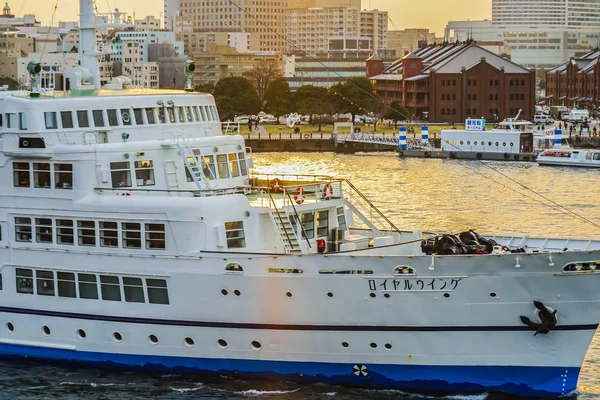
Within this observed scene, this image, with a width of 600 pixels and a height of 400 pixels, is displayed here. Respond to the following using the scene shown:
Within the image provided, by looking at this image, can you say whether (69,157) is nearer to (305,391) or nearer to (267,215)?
(267,215)

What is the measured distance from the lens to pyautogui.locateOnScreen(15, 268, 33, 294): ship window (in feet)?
102

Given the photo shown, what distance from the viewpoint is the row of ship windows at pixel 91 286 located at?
2980 centimetres

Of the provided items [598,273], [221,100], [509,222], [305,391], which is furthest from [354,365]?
[221,100]

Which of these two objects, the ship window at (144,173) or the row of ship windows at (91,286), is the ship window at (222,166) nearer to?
the ship window at (144,173)

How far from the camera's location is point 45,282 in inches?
1220

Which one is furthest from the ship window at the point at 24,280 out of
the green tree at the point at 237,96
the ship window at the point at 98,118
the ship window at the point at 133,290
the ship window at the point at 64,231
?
the green tree at the point at 237,96

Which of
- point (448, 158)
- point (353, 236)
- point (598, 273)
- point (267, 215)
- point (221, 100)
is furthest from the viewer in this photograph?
point (221, 100)

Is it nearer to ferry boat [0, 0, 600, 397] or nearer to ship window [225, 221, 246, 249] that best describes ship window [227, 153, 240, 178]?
ferry boat [0, 0, 600, 397]

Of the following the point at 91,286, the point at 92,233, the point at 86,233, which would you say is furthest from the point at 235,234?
the point at 91,286

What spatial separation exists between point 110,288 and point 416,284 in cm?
740

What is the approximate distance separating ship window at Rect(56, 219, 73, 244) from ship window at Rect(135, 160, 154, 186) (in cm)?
194

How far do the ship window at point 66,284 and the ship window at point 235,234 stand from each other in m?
4.08

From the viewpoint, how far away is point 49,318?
31.1m

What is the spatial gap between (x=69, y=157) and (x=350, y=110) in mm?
101859
